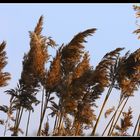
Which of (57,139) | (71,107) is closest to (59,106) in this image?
(71,107)

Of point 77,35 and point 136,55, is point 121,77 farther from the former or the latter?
point 77,35

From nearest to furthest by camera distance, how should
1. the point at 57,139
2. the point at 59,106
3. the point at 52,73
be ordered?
the point at 57,139 → the point at 52,73 → the point at 59,106

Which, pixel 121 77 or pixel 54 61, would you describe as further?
pixel 121 77

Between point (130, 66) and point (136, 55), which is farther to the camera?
point (130, 66)

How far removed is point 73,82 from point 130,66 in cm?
205

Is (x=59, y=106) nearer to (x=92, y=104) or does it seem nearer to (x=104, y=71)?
(x=92, y=104)

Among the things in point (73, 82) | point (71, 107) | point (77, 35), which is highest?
point (77, 35)

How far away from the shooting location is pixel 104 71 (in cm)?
1095

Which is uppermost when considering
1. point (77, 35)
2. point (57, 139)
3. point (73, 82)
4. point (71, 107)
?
point (77, 35)

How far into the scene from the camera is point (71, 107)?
36.6 ft

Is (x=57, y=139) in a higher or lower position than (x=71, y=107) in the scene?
→ lower

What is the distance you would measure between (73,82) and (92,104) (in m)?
1.32

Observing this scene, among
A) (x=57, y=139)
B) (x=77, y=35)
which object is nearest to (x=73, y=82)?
(x=77, y=35)

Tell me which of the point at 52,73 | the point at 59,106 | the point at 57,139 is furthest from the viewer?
the point at 59,106
